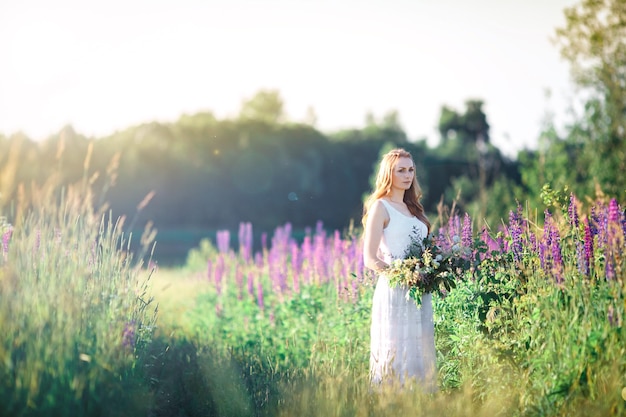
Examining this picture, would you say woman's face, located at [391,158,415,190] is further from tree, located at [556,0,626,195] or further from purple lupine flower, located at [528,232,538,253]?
tree, located at [556,0,626,195]

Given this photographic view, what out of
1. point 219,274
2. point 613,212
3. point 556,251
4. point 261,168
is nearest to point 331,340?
point 556,251

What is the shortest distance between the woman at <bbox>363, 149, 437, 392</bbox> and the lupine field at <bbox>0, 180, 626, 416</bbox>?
214 mm

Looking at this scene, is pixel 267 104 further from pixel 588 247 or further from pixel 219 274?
pixel 588 247

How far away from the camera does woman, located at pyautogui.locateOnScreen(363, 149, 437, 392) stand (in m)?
4.49

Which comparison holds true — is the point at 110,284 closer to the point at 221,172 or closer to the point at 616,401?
the point at 616,401

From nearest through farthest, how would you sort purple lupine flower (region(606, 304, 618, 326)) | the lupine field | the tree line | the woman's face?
the lupine field, purple lupine flower (region(606, 304, 618, 326)), the woman's face, the tree line

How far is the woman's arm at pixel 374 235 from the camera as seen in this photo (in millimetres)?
4578

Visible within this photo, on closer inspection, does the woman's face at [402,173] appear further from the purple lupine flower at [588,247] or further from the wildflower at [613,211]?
the wildflower at [613,211]

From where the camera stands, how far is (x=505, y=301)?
476 centimetres

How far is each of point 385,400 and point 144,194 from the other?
1650cm

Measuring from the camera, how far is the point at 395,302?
452 centimetres

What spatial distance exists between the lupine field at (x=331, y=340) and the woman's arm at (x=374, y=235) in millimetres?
568

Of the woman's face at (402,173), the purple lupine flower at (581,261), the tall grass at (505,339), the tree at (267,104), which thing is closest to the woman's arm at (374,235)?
the woman's face at (402,173)

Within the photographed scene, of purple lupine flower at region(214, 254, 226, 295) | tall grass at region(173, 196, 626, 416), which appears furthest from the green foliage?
purple lupine flower at region(214, 254, 226, 295)
